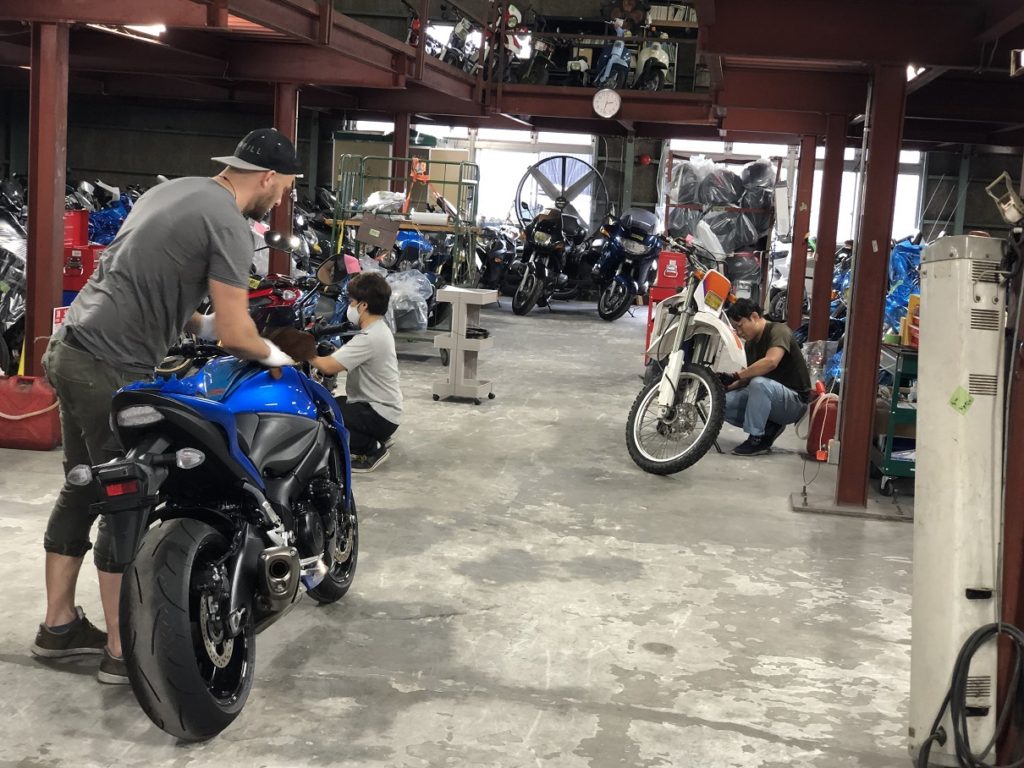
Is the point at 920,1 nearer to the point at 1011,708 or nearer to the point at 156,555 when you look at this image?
the point at 1011,708

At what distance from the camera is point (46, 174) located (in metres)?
6.04

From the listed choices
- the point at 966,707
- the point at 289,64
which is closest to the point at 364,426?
the point at 966,707

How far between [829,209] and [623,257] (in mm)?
5191

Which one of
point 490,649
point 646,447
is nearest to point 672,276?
point 646,447

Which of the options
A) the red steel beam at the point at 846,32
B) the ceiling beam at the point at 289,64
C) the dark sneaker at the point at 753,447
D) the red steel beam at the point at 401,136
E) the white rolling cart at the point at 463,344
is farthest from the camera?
the red steel beam at the point at 401,136

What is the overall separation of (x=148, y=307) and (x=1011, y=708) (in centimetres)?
249

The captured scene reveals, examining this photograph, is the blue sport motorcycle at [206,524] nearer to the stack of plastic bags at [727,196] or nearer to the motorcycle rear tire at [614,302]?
the motorcycle rear tire at [614,302]

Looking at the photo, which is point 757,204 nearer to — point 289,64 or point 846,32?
point 289,64

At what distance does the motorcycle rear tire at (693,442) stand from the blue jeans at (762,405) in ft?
2.35

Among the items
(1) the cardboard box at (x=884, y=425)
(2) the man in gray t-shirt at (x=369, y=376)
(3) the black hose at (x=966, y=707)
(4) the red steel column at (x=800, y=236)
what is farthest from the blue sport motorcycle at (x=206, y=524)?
(4) the red steel column at (x=800, y=236)

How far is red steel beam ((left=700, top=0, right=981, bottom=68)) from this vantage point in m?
5.24

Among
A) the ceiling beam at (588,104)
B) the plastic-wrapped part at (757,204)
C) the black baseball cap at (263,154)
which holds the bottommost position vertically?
the black baseball cap at (263,154)

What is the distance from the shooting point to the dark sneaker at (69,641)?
130 inches

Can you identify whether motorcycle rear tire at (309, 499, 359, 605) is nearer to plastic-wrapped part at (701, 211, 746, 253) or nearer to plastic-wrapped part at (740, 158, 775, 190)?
plastic-wrapped part at (701, 211, 746, 253)
